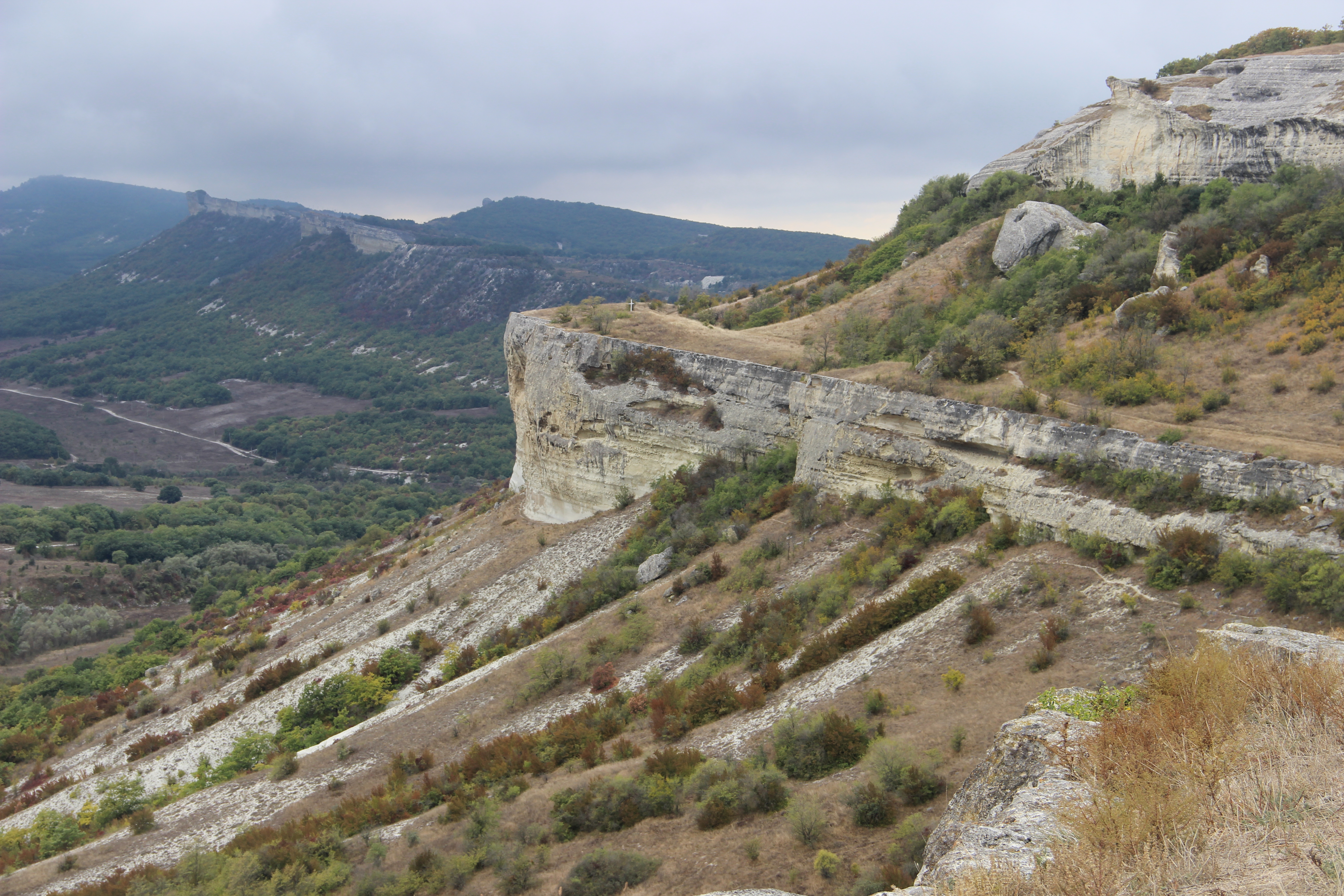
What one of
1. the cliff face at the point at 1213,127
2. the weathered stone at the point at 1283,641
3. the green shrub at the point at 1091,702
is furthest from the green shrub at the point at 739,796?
the cliff face at the point at 1213,127

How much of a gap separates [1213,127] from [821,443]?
1852 cm

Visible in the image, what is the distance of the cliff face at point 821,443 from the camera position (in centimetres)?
1399

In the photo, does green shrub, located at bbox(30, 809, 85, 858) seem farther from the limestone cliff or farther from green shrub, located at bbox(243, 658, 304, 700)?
the limestone cliff

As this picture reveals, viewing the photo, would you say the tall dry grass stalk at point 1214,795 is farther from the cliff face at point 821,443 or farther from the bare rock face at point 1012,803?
the cliff face at point 821,443

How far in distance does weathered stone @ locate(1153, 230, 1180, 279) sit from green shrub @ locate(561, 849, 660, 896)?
22.1 m

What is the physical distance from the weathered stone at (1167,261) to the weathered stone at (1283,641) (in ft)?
54.5

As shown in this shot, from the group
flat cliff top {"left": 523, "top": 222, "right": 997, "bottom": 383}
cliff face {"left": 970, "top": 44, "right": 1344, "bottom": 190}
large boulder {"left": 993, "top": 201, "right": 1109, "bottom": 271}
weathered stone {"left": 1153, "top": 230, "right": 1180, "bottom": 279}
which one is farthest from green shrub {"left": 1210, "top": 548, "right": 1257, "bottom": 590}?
cliff face {"left": 970, "top": 44, "right": 1344, "bottom": 190}

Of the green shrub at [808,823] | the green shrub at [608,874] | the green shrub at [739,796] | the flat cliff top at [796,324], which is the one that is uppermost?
the flat cliff top at [796,324]

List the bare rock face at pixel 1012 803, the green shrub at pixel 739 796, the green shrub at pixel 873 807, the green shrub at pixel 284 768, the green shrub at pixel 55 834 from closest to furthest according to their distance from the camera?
the bare rock face at pixel 1012 803, the green shrub at pixel 873 807, the green shrub at pixel 739 796, the green shrub at pixel 55 834, the green shrub at pixel 284 768

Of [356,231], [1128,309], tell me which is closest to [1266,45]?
[1128,309]

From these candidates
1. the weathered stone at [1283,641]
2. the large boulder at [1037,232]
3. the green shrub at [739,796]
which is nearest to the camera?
the weathered stone at [1283,641]

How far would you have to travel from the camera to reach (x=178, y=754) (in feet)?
73.0

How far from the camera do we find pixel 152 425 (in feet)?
350

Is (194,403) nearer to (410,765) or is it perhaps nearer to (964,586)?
(410,765)
